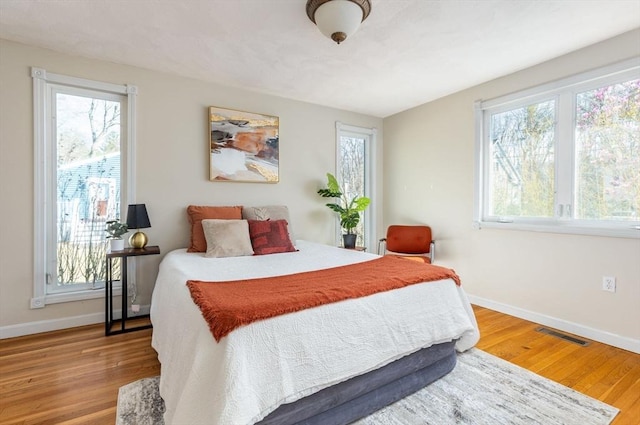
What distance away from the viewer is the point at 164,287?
7.06 ft

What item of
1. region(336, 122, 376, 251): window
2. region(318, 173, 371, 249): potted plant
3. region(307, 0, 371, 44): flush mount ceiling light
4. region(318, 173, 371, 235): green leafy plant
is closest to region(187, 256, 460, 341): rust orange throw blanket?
region(307, 0, 371, 44): flush mount ceiling light

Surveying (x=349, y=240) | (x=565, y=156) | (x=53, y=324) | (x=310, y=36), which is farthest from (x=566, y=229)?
(x=53, y=324)

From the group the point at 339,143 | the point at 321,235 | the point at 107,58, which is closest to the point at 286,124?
the point at 339,143

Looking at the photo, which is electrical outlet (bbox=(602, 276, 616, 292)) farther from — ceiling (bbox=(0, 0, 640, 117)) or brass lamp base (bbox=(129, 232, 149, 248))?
brass lamp base (bbox=(129, 232, 149, 248))

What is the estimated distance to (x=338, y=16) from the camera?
195cm

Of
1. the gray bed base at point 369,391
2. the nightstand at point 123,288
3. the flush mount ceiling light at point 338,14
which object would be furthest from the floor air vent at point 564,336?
the nightstand at point 123,288

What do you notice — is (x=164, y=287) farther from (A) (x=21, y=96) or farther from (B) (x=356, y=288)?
(A) (x=21, y=96)

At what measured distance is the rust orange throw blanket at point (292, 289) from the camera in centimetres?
131

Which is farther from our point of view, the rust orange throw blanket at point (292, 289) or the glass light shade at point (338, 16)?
the glass light shade at point (338, 16)

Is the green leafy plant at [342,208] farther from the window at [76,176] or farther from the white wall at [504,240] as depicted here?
the window at [76,176]

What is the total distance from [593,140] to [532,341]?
1805 mm

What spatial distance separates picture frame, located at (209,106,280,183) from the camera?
340 cm

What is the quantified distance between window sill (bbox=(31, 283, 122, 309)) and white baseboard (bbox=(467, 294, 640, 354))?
385 cm

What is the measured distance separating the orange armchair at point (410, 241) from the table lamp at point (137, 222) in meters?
Result: 2.79
